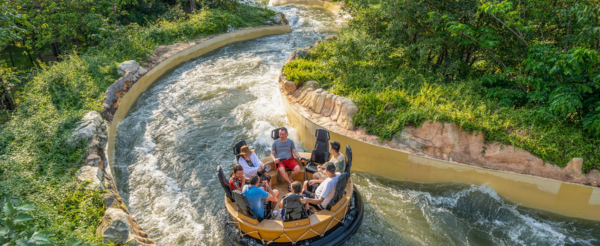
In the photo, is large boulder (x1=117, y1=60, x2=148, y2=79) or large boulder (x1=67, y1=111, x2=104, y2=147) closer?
large boulder (x1=67, y1=111, x2=104, y2=147)

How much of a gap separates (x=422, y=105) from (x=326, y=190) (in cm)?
379

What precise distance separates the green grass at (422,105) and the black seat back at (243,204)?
12.0 feet

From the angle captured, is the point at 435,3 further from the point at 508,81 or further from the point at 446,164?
the point at 446,164

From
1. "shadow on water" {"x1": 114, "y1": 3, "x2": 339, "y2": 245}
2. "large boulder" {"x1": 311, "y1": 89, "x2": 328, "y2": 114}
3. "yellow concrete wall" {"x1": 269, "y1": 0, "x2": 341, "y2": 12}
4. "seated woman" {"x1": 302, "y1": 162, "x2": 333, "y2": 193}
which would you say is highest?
"yellow concrete wall" {"x1": 269, "y1": 0, "x2": 341, "y2": 12}

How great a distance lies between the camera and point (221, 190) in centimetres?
732

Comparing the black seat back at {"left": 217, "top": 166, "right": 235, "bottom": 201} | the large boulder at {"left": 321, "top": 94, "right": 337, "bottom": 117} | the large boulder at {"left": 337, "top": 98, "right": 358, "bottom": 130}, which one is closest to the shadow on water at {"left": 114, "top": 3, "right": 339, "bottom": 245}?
the black seat back at {"left": 217, "top": 166, "right": 235, "bottom": 201}

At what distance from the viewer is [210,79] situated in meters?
12.8

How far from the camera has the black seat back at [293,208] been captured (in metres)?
4.91

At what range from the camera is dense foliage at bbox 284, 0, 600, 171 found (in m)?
6.77

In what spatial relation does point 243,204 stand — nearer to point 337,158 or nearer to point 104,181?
point 337,158

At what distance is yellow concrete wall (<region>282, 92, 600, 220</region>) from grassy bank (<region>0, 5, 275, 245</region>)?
5.06 metres

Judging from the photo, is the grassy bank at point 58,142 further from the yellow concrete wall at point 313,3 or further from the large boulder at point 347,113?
the yellow concrete wall at point 313,3

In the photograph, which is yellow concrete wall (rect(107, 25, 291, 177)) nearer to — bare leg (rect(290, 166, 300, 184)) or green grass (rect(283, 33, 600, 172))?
bare leg (rect(290, 166, 300, 184))

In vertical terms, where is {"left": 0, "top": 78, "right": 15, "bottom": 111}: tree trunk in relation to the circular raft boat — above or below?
above
